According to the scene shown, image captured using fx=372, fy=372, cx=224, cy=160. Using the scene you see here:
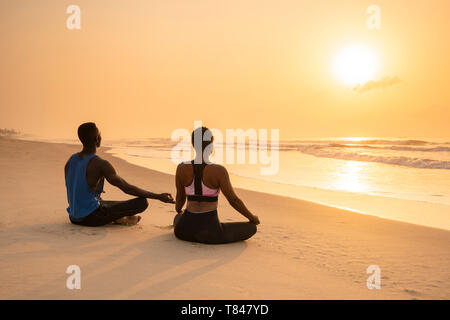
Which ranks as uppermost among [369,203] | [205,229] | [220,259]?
[205,229]

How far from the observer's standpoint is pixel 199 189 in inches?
198

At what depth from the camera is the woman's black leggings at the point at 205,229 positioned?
201 inches

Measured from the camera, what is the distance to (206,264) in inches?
175

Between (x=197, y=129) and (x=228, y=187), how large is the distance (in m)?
0.88

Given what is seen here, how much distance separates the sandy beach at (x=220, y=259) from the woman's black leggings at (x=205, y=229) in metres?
0.11

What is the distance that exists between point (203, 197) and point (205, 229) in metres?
0.46

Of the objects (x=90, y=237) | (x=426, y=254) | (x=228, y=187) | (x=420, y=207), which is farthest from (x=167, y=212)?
(x=420, y=207)

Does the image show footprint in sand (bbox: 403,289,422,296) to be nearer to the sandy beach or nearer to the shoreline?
the sandy beach

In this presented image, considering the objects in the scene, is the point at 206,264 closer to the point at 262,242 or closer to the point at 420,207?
the point at 262,242

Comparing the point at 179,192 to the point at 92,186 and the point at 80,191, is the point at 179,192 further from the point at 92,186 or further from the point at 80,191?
the point at 80,191

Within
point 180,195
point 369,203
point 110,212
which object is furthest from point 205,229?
point 369,203

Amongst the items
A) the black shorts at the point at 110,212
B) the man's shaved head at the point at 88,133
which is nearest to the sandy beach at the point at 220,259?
the black shorts at the point at 110,212

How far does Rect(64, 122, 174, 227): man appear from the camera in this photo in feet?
17.8

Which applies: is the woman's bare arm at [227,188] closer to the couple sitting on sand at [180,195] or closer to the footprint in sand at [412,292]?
the couple sitting on sand at [180,195]
